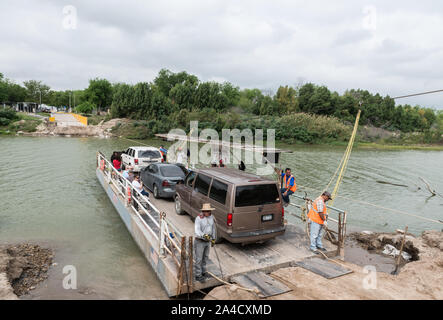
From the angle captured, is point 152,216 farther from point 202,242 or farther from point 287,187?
point 287,187

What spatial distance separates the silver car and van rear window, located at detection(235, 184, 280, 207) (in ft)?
16.6

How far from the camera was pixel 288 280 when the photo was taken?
6383 mm

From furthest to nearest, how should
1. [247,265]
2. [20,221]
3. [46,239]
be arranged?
[20,221] < [46,239] < [247,265]

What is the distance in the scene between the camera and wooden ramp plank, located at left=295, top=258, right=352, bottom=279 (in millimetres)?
6648

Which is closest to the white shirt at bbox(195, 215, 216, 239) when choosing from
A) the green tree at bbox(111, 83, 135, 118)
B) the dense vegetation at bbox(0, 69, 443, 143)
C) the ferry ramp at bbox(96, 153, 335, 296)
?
the ferry ramp at bbox(96, 153, 335, 296)

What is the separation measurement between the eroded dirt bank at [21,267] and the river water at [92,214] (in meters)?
0.27

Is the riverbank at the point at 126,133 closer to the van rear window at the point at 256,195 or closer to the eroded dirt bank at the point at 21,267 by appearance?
the eroded dirt bank at the point at 21,267

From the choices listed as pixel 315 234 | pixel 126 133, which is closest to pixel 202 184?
pixel 315 234

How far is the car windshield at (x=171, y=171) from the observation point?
40.2ft
